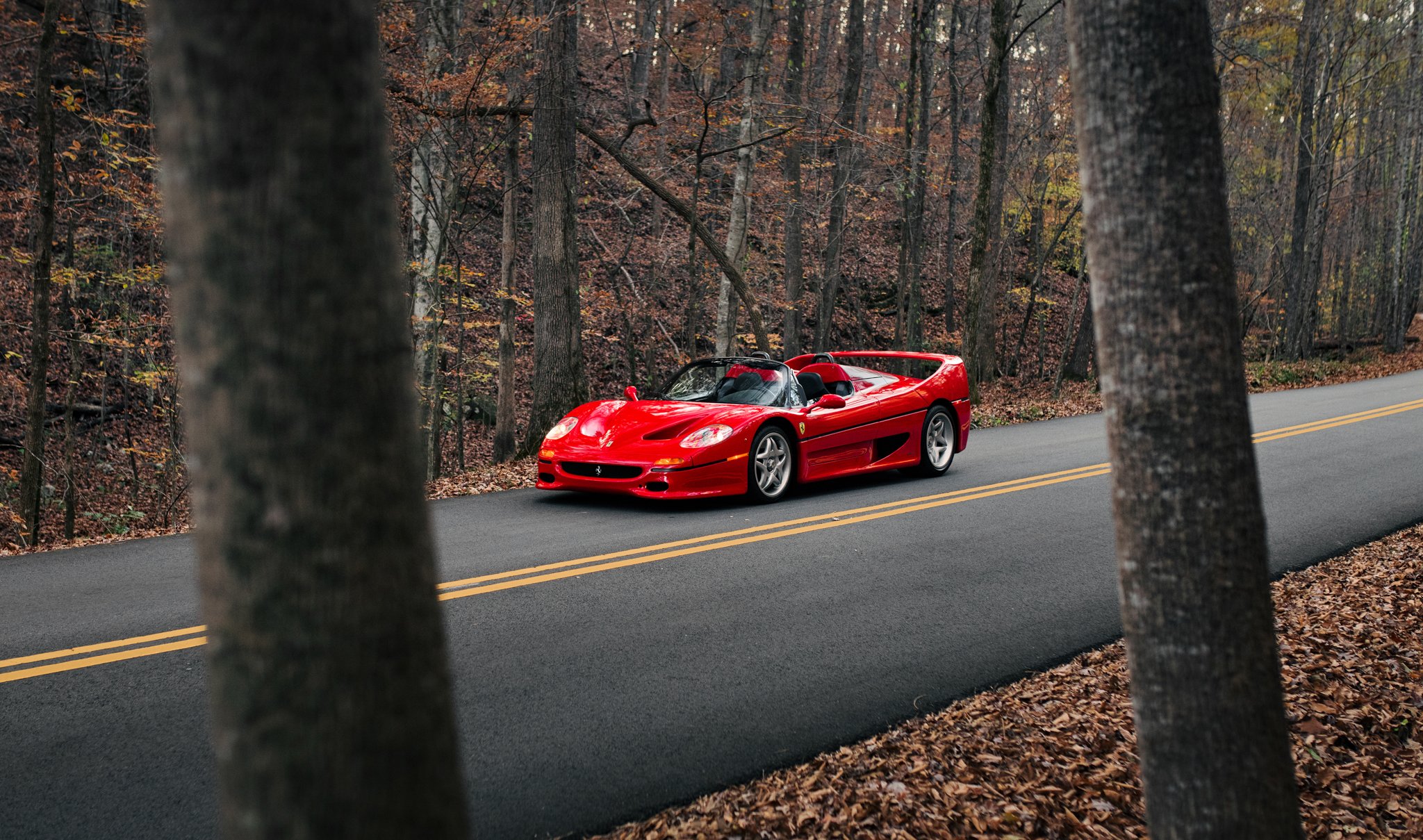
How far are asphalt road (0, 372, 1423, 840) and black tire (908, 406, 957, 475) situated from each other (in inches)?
38.8

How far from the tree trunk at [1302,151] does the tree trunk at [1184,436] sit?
1170 inches

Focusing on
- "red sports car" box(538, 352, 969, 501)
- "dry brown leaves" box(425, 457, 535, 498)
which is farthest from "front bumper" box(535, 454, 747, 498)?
"dry brown leaves" box(425, 457, 535, 498)

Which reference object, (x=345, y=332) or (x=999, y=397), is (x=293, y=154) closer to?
(x=345, y=332)

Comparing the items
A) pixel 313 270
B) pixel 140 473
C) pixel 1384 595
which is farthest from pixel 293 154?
pixel 140 473

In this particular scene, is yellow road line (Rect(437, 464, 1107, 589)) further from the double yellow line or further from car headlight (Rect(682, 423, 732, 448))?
car headlight (Rect(682, 423, 732, 448))

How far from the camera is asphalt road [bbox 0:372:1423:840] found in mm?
3605

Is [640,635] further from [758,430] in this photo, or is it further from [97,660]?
[758,430]

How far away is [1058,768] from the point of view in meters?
3.65

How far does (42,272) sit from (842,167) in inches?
675

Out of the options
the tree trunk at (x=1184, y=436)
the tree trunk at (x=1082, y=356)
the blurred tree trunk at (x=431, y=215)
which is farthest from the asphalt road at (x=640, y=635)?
the tree trunk at (x=1082, y=356)

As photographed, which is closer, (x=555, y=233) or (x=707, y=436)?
(x=707, y=436)

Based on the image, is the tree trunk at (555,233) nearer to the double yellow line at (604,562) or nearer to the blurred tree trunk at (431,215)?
the blurred tree trunk at (431,215)

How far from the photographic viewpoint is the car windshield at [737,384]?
9625mm

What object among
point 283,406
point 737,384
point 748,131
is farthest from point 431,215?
point 283,406
